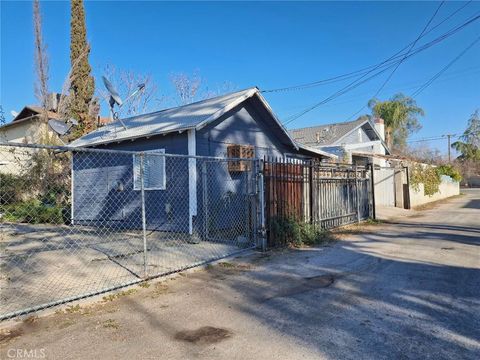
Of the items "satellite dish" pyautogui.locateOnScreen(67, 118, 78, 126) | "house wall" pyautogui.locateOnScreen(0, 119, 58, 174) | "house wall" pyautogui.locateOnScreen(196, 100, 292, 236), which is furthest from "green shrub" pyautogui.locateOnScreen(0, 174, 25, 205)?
"house wall" pyautogui.locateOnScreen(196, 100, 292, 236)

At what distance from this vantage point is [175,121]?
462 inches

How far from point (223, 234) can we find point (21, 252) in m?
4.92

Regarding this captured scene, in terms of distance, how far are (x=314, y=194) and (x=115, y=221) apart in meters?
6.57

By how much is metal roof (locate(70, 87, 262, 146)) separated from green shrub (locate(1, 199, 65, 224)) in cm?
327

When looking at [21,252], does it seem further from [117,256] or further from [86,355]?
[86,355]

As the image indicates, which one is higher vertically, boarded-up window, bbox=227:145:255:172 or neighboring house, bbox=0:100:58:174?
neighboring house, bbox=0:100:58:174

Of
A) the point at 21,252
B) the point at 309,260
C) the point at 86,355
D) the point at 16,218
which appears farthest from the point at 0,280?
the point at 16,218

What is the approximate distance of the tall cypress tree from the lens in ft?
73.5

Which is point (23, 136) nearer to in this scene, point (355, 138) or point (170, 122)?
point (170, 122)

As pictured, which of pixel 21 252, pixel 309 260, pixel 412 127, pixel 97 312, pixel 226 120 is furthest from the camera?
pixel 412 127

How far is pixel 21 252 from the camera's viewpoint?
9.04 metres

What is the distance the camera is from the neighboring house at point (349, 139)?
78.0ft

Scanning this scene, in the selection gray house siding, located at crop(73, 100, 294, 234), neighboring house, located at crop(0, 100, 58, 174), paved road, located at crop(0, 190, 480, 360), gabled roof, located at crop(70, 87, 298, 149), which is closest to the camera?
paved road, located at crop(0, 190, 480, 360)

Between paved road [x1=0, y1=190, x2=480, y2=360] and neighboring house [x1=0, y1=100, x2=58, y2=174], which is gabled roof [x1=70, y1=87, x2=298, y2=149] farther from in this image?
neighboring house [x1=0, y1=100, x2=58, y2=174]
